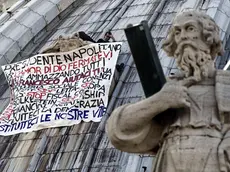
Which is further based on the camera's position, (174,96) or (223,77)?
(223,77)

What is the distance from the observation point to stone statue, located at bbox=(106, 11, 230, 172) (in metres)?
9.97

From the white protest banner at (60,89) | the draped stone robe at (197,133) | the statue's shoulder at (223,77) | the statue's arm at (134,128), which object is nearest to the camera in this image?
the draped stone robe at (197,133)

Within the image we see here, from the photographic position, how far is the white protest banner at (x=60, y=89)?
90.3 ft

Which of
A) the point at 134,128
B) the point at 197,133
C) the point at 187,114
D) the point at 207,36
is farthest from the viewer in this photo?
the point at 207,36

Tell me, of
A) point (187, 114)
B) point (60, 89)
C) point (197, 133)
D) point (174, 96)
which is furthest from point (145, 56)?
point (60, 89)

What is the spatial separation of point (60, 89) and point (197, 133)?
18568mm

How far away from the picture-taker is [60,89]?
28.5 m

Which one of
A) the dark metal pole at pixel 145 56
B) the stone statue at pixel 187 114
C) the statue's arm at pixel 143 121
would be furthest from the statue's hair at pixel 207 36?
the statue's arm at pixel 143 121

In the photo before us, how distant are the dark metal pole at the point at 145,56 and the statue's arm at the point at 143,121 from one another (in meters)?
0.28

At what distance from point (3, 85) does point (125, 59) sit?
387 centimetres

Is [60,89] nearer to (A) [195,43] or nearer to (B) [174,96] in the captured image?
(A) [195,43]

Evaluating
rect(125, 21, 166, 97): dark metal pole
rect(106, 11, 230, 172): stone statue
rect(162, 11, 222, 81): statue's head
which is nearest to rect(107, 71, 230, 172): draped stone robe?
rect(106, 11, 230, 172): stone statue

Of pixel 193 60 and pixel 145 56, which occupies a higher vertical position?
pixel 145 56

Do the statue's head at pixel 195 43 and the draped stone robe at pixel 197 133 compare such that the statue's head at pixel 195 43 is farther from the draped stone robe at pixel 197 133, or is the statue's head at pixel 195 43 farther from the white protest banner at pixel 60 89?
the white protest banner at pixel 60 89
